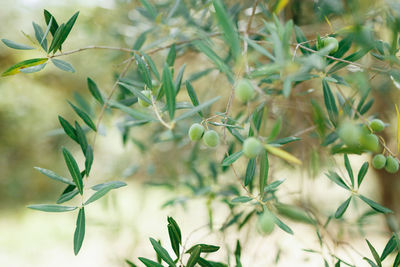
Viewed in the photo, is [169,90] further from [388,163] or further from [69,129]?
[388,163]

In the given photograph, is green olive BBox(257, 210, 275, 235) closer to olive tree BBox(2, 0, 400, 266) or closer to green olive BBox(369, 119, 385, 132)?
olive tree BBox(2, 0, 400, 266)

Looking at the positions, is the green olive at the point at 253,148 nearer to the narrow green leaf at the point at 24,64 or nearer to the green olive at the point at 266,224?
the green olive at the point at 266,224

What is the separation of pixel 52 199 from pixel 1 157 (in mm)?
650

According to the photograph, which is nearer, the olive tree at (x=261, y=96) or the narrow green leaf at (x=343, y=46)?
the olive tree at (x=261, y=96)

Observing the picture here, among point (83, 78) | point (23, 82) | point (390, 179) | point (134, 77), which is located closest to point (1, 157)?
point (23, 82)

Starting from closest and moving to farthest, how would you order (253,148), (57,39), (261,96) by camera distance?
1. (253,148)
2. (57,39)
3. (261,96)

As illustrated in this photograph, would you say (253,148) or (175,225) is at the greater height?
(253,148)

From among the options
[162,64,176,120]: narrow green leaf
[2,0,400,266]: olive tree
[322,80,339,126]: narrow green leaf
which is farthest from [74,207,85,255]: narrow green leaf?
[322,80,339,126]: narrow green leaf

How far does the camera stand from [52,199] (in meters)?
3.15

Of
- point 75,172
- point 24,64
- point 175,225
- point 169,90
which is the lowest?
point 175,225

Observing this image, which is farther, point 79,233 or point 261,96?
point 261,96

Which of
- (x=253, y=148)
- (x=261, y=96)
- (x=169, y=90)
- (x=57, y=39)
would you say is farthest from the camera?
(x=261, y=96)

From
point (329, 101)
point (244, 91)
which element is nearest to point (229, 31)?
point (244, 91)

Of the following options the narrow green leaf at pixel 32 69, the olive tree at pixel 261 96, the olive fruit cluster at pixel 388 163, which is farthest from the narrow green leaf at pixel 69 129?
the olive fruit cluster at pixel 388 163
